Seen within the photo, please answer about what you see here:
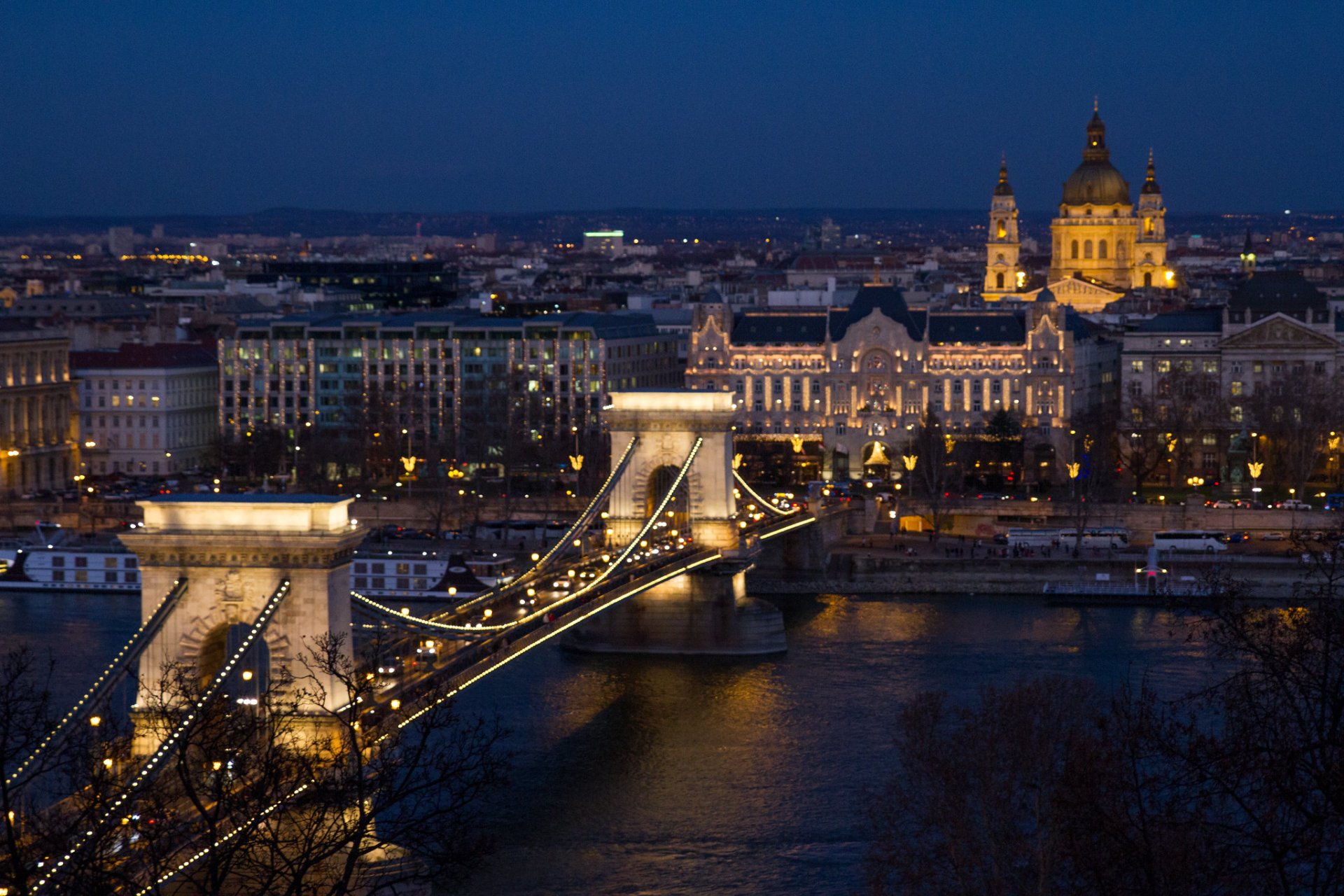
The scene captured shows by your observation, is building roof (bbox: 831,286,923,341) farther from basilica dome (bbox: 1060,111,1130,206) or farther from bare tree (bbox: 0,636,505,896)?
bare tree (bbox: 0,636,505,896)

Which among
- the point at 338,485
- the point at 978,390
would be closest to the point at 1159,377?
the point at 978,390

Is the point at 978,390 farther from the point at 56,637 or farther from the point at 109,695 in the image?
the point at 109,695

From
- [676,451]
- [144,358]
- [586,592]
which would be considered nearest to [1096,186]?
[144,358]

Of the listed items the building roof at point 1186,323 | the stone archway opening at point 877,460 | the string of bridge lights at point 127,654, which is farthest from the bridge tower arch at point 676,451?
the building roof at point 1186,323

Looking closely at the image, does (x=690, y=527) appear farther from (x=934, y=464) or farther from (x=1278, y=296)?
(x=1278, y=296)

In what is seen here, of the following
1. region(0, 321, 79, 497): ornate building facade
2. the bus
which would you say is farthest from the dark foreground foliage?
region(0, 321, 79, 497): ornate building facade

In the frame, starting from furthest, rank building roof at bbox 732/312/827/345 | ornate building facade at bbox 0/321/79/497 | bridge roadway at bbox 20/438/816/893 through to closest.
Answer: building roof at bbox 732/312/827/345
ornate building facade at bbox 0/321/79/497
bridge roadway at bbox 20/438/816/893

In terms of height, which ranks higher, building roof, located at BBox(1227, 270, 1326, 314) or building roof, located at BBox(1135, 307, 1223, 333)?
building roof, located at BBox(1227, 270, 1326, 314)
